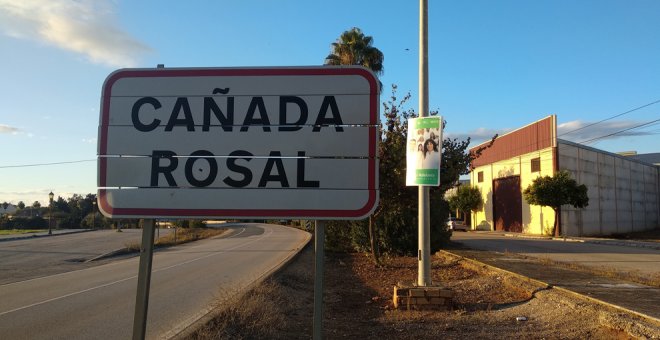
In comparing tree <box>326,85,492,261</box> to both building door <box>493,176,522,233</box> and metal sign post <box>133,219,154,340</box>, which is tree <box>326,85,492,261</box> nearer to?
metal sign post <box>133,219,154,340</box>

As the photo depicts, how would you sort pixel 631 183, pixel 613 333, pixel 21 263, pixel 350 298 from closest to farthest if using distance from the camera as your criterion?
1. pixel 613 333
2. pixel 350 298
3. pixel 21 263
4. pixel 631 183

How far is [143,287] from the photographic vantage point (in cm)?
306

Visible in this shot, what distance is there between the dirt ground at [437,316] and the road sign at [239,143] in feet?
11.1

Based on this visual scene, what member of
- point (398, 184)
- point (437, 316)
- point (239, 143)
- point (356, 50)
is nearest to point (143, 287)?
point (239, 143)

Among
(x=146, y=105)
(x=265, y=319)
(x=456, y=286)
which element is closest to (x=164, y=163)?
(x=146, y=105)

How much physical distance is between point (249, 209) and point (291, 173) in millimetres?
328

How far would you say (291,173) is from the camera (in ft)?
9.89

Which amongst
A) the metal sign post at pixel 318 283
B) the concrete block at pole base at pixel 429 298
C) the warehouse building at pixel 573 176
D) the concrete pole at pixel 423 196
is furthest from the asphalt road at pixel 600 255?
the warehouse building at pixel 573 176

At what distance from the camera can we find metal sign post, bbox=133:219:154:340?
9.90ft

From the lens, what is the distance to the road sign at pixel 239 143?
9.77 feet

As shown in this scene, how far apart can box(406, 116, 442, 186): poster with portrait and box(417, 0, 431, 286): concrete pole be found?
3.24 ft

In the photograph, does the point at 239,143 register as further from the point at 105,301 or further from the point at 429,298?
→ the point at 105,301

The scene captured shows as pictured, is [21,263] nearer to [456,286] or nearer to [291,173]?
[456,286]

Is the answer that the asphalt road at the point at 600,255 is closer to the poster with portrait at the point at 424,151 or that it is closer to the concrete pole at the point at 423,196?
the concrete pole at the point at 423,196
